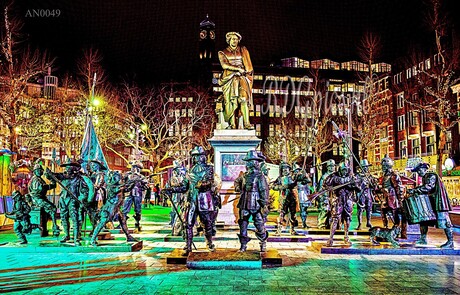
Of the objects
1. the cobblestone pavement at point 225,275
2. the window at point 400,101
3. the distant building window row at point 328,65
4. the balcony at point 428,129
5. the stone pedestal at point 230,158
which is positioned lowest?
the cobblestone pavement at point 225,275

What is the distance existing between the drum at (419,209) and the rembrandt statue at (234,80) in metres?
7.32

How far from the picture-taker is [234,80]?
1767 cm

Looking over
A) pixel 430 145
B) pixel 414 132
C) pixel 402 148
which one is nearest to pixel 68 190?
pixel 430 145

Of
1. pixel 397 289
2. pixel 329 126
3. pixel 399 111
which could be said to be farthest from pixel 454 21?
pixel 397 289

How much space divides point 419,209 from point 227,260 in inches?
207

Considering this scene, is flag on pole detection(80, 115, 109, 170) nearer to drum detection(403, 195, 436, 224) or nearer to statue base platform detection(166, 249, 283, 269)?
statue base platform detection(166, 249, 283, 269)

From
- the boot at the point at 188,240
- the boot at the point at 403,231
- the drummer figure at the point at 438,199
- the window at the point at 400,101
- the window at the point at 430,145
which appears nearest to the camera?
the boot at the point at 188,240

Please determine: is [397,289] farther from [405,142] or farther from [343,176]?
[405,142]

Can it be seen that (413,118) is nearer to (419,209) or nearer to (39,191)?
(419,209)

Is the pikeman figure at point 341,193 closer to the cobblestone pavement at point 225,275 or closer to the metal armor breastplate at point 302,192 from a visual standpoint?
the cobblestone pavement at point 225,275

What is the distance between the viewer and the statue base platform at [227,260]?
9.25 metres

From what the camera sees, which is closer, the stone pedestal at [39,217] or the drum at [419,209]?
the drum at [419,209]

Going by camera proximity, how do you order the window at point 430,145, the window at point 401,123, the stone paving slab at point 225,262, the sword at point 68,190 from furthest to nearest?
the window at point 401,123 < the window at point 430,145 < the sword at point 68,190 < the stone paving slab at point 225,262

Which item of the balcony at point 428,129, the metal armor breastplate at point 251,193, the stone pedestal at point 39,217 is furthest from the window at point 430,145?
the metal armor breastplate at point 251,193
